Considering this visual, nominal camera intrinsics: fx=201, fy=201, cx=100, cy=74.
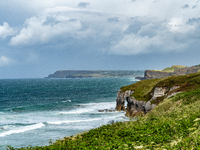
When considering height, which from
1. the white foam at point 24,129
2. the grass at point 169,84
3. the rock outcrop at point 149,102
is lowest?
the white foam at point 24,129

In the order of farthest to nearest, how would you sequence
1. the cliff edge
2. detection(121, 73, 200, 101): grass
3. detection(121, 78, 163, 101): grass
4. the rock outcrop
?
detection(121, 78, 163, 101): grass, the rock outcrop, the cliff edge, detection(121, 73, 200, 101): grass

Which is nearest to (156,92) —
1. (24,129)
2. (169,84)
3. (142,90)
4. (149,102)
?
(149,102)

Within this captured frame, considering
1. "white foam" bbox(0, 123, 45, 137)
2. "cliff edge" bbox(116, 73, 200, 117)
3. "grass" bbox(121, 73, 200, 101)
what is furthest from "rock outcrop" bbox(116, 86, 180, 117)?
"white foam" bbox(0, 123, 45, 137)

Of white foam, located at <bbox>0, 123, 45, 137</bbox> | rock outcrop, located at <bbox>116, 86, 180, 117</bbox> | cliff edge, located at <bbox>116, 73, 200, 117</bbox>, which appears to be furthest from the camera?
rock outcrop, located at <bbox>116, 86, 180, 117</bbox>

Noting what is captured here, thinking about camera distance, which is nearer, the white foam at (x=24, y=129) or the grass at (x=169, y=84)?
the white foam at (x=24, y=129)

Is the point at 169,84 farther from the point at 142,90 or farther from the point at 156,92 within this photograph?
the point at 142,90

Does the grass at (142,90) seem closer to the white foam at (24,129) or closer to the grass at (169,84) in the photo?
the grass at (169,84)

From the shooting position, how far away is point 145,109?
46.1 metres

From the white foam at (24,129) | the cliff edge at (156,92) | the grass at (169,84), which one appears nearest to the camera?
the white foam at (24,129)

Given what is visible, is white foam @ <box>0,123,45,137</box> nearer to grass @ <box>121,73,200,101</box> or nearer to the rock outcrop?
the rock outcrop

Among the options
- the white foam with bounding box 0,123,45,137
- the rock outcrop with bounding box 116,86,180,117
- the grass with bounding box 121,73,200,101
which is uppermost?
the grass with bounding box 121,73,200,101

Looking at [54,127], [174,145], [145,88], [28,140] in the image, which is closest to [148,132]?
[174,145]

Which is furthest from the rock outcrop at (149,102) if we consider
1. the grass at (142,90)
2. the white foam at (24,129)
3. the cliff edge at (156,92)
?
the white foam at (24,129)

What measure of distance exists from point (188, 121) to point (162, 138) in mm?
3233
